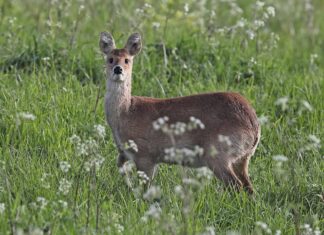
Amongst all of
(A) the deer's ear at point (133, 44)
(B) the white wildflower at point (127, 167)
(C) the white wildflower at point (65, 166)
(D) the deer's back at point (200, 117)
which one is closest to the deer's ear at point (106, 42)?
(A) the deer's ear at point (133, 44)

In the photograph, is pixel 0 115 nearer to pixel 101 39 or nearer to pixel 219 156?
pixel 101 39

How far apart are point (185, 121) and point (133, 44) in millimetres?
904

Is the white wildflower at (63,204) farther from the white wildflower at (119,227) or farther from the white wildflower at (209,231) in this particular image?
the white wildflower at (209,231)

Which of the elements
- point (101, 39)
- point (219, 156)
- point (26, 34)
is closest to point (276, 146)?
point (219, 156)

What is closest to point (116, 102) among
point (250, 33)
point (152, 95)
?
point (152, 95)

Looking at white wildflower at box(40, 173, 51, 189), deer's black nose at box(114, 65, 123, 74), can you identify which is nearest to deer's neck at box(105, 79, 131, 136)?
deer's black nose at box(114, 65, 123, 74)

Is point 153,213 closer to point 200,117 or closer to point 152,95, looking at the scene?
point 200,117

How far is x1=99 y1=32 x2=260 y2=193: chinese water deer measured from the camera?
725 centimetres

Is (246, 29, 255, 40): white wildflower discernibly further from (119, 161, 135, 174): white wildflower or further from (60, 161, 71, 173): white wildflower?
(60, 161, 71, 173): white wildflower

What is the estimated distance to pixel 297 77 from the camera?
9641 mm

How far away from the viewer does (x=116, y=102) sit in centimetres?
768

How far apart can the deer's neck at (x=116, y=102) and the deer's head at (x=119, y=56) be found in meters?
0.07

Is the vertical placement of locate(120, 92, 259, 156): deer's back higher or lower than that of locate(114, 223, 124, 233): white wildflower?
higher

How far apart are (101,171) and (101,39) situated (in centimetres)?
114
